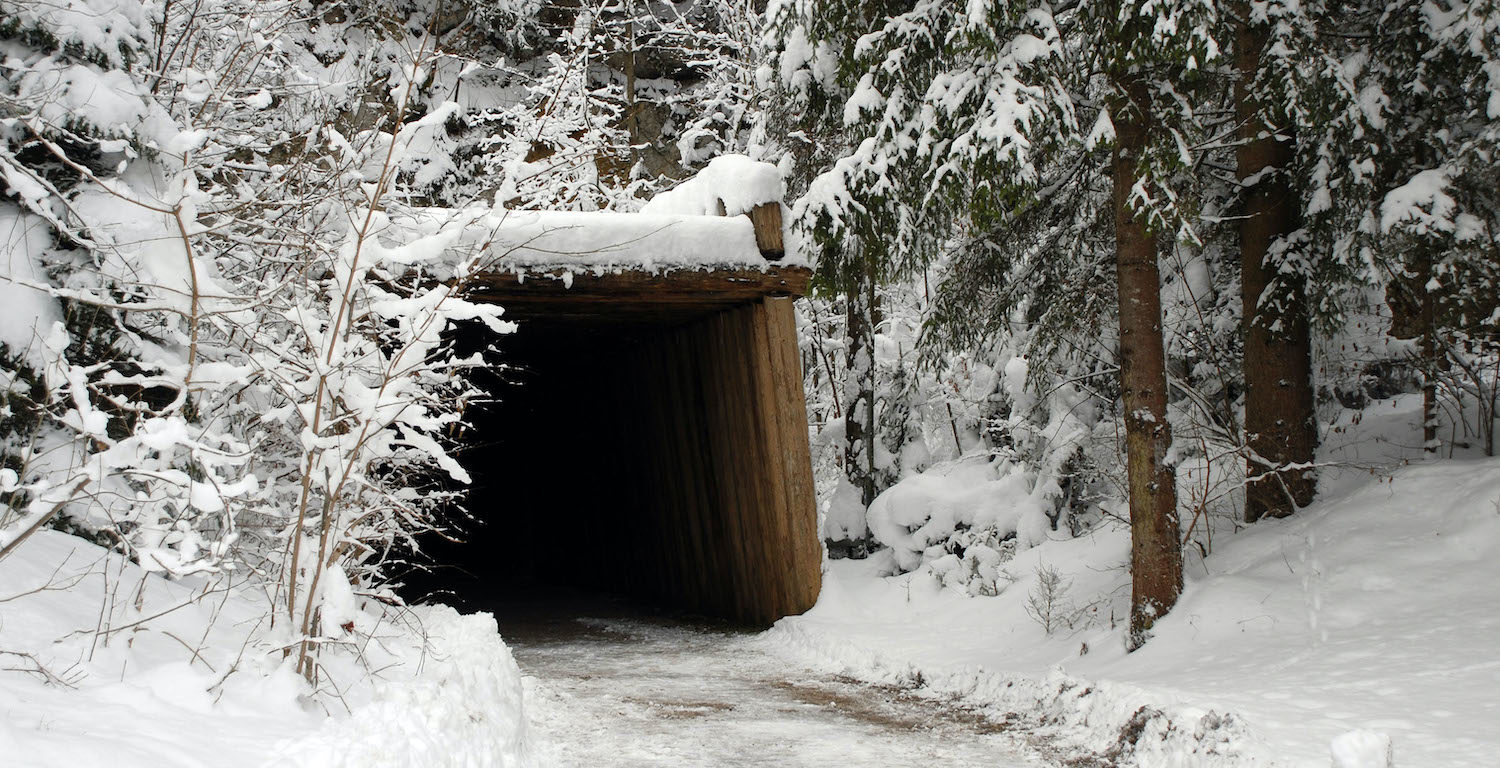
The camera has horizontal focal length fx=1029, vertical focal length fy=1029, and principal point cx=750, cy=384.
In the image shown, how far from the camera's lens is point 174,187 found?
136 inches

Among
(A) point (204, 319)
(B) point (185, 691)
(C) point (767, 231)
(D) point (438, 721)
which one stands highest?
(C) point (767, 231)

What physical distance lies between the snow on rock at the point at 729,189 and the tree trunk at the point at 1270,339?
3.61 m

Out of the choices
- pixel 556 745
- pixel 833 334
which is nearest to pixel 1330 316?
pixel 556 745

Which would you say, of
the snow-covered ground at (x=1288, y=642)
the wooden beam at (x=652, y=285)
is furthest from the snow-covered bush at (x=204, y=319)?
the snow-covered ground at (x=1288, y=642)

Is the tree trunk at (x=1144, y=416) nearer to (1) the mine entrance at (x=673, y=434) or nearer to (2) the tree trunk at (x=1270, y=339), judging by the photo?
(2) the tree trunk at (x=1270, y=339)

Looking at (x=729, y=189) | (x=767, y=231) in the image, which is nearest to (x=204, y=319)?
(x=767, y=231)

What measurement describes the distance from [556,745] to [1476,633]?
4310mm

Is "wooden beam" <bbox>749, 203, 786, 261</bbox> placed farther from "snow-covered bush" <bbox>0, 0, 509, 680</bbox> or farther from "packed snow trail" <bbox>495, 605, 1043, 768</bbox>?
"snow-covered bush" <bbox>0, 0, 509, 680</bbox>

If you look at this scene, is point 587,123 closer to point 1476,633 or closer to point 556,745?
point 556,745

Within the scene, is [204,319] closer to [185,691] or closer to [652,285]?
[185,691]

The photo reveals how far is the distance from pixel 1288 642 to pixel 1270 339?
8.17 ft

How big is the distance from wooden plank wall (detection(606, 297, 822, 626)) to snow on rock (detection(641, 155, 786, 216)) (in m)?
0.86

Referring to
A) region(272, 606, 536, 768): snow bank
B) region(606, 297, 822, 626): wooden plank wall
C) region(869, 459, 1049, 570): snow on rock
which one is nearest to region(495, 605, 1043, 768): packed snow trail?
region(272, 606, 536, 768): snow bank

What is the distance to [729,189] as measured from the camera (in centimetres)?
874
